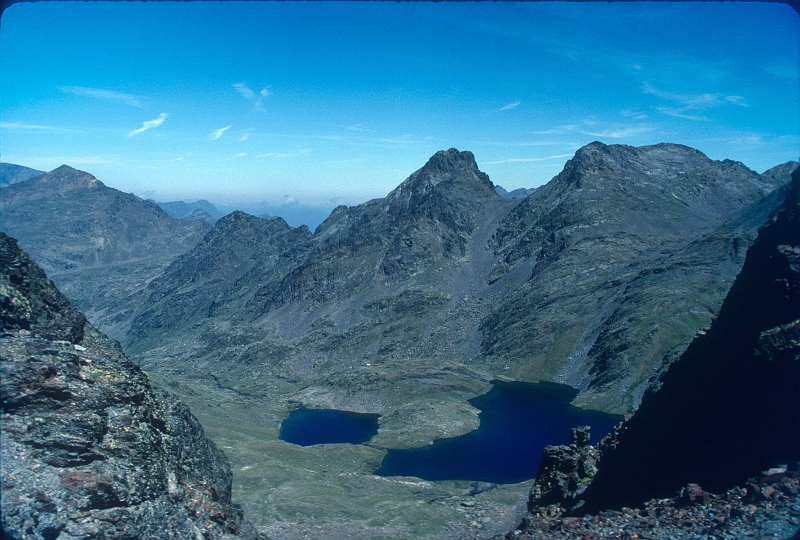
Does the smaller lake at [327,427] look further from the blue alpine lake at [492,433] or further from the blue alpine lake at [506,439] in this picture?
the blue alpine lake at [506,439]

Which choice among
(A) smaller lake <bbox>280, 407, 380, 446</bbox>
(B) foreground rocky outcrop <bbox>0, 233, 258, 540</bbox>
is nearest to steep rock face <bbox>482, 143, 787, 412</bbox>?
(A) smaller lake <bbox>280, 407, 380, 446</bbox>

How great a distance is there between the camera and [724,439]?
930 inches

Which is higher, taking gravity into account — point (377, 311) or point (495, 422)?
point (377, 311)

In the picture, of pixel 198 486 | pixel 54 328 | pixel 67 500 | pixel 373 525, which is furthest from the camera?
pixel 373 525

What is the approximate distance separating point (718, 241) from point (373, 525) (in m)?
147

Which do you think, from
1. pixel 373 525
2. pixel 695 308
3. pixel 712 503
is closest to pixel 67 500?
pixel 712 503

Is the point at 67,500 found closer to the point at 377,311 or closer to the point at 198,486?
the point at 198,486

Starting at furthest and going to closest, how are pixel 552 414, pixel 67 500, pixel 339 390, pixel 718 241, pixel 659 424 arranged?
pixel 718 241 → pixel 339 390 → pixel 552 414 → pixel 659 424 → pixel 67 500

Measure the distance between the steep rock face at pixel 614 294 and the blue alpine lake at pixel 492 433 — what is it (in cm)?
806

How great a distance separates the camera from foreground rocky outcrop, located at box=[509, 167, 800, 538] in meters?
17.5

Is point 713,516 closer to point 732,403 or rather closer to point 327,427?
point 732,403

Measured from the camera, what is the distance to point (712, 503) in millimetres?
18734

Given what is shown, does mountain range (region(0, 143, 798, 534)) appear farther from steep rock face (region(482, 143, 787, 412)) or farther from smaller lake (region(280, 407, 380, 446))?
smaller lake (region(280, 407, 380, 446))

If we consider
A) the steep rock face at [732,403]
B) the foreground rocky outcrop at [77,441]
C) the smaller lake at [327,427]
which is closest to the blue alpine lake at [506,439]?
the smaller lake at [327,427]
